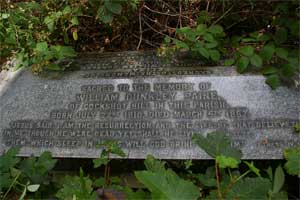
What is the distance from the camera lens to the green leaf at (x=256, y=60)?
6.68 ft

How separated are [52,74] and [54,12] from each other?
0.38 m

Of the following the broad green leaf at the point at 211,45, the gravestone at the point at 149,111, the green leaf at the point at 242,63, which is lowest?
the gravestone at the point at 149,111

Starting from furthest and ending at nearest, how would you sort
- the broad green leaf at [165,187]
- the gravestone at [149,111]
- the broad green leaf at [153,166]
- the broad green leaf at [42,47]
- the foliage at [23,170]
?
the broad green leaf at [42,47] < the gravestone at [149,111] < the foliage at [23,170] < the broad green leaf at [153,166] < the broad green leaf at [165,187]

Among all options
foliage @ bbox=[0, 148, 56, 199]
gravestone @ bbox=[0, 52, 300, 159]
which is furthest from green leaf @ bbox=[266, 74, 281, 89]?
foliage @ bbox=[0, 148, 56, 199]

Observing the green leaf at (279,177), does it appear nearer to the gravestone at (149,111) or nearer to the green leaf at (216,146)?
the green leaf at (216,146)

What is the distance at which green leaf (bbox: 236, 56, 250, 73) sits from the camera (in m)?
2.07

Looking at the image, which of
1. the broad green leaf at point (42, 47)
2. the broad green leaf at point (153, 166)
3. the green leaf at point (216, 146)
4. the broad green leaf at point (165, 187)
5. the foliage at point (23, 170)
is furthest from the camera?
the broad green leaf at point (42, 47)

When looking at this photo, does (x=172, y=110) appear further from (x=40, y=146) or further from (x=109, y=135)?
(x=40, y=146)

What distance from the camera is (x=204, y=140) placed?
1.49 metres

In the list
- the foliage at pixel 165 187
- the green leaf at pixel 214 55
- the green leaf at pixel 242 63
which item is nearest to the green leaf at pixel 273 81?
the green leaf at pixel 242 63

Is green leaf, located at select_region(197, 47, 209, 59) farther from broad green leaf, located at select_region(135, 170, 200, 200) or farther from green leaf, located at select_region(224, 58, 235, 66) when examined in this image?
broad green leaf, located at select_region(135, 170, 200, 200)

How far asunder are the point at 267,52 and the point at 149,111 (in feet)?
2.22

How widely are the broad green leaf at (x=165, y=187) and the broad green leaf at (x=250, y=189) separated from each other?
0.57ft

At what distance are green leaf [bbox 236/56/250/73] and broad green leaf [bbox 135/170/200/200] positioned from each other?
1.01 m
